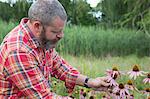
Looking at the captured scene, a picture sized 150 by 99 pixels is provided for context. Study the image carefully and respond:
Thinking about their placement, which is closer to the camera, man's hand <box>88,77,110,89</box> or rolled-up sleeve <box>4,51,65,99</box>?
rolled-up sleeve <box>4,51,65,99</box>

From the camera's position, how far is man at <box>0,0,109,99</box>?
181 cm

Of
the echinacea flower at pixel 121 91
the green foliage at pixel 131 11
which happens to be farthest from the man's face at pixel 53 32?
the green foliage at pixel 131 11

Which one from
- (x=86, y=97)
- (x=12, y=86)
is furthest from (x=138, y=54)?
(x=12, y=86)

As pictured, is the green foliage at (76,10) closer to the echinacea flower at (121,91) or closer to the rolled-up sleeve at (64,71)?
the rolled-up sleeve at (64,71)

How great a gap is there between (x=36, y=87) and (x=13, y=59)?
16 cm

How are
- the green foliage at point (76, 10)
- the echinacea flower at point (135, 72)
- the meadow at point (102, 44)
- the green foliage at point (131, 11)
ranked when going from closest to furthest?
the echinacea flower at point (135, 72) → the meadow at point (102, 44) → the green foliage at point (131, 11) → the green foliage at point (76, 10)

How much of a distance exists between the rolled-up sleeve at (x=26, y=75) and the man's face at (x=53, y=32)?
0.10 meters

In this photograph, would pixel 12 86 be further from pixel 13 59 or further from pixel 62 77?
pixel 62 77

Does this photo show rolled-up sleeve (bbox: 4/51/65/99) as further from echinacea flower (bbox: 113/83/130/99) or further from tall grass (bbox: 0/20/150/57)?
tall grass (bbox: 0/20/150/57)

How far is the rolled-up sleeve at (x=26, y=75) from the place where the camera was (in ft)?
5.94

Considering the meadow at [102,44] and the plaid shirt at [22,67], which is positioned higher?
the plaid shirt at [22,67]

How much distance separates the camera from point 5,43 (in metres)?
1.88

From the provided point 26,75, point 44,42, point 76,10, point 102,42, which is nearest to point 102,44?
point 102,42

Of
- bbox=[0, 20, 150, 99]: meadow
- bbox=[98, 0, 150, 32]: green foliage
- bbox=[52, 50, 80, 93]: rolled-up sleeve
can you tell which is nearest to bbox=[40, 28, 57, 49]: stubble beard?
bbox=[52, 50, 80, 93]: rolled-up sleeve
